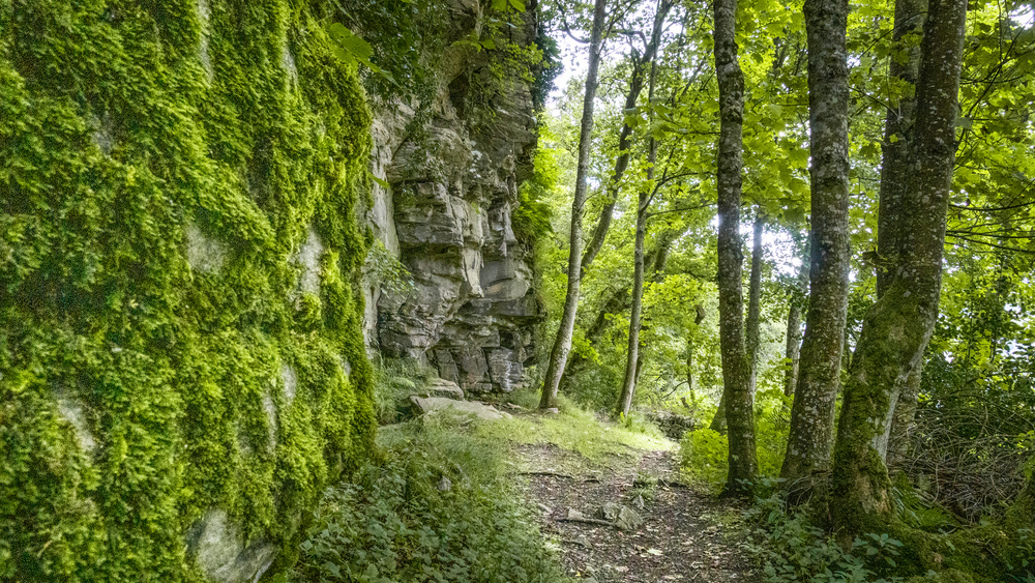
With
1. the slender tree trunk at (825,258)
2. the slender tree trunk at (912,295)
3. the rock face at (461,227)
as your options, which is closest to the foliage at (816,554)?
the slender tree trunk at (912,295)

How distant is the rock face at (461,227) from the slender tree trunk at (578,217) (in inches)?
51.0

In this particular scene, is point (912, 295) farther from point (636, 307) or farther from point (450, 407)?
point (636, 307)

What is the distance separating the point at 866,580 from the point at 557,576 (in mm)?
2136

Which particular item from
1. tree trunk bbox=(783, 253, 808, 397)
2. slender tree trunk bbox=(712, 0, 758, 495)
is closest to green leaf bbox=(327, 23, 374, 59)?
slender tree trunk bbox=(712, 0, 758, 495)

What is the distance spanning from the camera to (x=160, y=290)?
4.60 feet

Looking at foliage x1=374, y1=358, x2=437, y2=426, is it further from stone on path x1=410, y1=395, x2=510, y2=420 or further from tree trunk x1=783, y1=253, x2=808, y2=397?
tree trunk x1=783, y1=253, x2=808, y2=397

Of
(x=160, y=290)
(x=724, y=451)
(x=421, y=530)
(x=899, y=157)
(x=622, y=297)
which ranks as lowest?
(x=421, y=530)

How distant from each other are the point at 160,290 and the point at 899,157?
670 centimetres

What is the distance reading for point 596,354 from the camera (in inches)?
630

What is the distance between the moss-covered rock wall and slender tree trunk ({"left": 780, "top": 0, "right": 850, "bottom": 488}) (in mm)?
4524

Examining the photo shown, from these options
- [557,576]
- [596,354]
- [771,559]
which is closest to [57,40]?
[557,576]

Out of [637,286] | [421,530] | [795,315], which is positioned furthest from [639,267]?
[421,530]

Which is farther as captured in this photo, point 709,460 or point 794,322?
point 794,322

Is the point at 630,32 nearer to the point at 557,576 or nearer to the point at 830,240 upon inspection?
the point at 830,240
